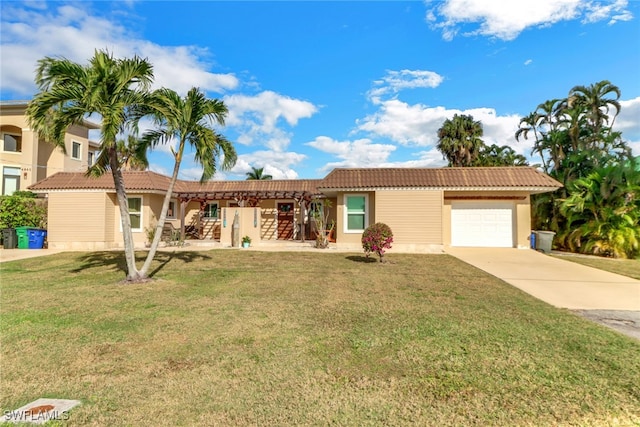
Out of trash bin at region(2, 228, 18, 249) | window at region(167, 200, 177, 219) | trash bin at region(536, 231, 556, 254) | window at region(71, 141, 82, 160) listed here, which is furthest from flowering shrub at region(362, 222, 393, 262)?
window at region(71, 141, 82, 160)

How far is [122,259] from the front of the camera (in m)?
11.9

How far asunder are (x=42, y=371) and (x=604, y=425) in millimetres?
5427

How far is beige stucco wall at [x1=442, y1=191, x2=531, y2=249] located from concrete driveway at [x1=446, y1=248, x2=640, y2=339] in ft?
6.82

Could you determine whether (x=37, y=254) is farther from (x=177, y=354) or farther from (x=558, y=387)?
(x=558, y=387)

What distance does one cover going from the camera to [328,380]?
3.27 metres

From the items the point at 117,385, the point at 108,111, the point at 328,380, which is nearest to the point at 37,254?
the point at 108,111

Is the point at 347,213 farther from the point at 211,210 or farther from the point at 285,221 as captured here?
the point at 211,210

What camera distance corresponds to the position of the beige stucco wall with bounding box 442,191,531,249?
1505cm

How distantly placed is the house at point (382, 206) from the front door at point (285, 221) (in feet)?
9.25

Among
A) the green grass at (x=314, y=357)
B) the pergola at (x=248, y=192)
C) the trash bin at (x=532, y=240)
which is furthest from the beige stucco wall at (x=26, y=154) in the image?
the trash bin at (x=532, y=240)

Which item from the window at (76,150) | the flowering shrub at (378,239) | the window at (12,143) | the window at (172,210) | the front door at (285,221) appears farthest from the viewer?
the window at (76,150)

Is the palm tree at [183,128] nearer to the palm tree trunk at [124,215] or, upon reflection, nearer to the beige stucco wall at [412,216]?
the palm tree trunk at [124,215]

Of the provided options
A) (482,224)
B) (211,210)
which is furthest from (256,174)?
(482,224)

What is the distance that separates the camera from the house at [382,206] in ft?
47.6
